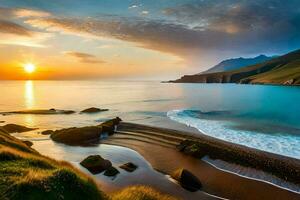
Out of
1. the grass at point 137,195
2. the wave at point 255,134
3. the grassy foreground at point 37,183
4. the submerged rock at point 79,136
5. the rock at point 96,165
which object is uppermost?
the grassy foreground at point 37,183

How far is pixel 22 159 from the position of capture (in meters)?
16.7

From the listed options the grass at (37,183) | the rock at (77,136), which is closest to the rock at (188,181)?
the grass at (37,183)

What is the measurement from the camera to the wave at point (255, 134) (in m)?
38.6

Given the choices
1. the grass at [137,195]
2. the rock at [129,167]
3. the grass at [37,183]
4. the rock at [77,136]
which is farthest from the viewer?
the rock at [77,136]

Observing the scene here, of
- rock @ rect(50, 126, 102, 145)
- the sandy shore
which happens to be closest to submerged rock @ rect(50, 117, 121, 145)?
rock @ rect(50, 126, 102, 145)

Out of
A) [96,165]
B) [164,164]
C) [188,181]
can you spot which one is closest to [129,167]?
[96,165]

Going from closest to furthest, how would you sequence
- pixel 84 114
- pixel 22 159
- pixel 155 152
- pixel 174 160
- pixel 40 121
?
1. pixel 22 159
2. pixel 174 160
3. pixel 155 152
4. pixel 40 121
5. pixel 84 114

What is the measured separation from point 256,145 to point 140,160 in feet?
60.3

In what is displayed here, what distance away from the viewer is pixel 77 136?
4603cm

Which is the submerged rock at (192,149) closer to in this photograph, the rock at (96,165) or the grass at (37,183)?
the rock at (96,165)

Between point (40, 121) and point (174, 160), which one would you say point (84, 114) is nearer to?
point (40, 121)

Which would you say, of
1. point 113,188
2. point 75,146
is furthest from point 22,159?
point 75,146

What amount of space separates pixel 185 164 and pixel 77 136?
21.9 metres

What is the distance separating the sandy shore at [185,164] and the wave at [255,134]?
3.95 metres
